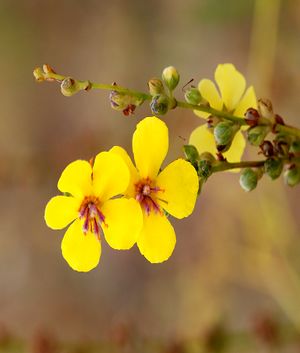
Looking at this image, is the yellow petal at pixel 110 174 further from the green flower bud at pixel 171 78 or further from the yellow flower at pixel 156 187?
the green flower bud at pixel 171 78

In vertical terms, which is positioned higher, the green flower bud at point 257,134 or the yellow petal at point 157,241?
the green flower bud at point 257,134

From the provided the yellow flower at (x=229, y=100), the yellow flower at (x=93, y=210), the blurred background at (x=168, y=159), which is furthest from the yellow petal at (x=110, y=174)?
the blurred background at (x=168, y=159)

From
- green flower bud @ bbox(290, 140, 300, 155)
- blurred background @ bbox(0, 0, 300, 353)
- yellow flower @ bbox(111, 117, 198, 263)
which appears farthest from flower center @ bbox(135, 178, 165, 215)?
blurred background @ bbox(0, 0, 300, 353)

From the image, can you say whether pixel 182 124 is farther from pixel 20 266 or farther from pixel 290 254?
pixel 20 266

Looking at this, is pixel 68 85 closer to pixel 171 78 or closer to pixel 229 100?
pixel 171 78

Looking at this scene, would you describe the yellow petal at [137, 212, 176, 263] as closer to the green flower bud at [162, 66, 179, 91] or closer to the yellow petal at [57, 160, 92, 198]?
the yellow petal at [57, 160, 92, 198]

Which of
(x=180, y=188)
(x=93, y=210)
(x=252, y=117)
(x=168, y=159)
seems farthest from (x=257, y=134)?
(x=168, y=159)
